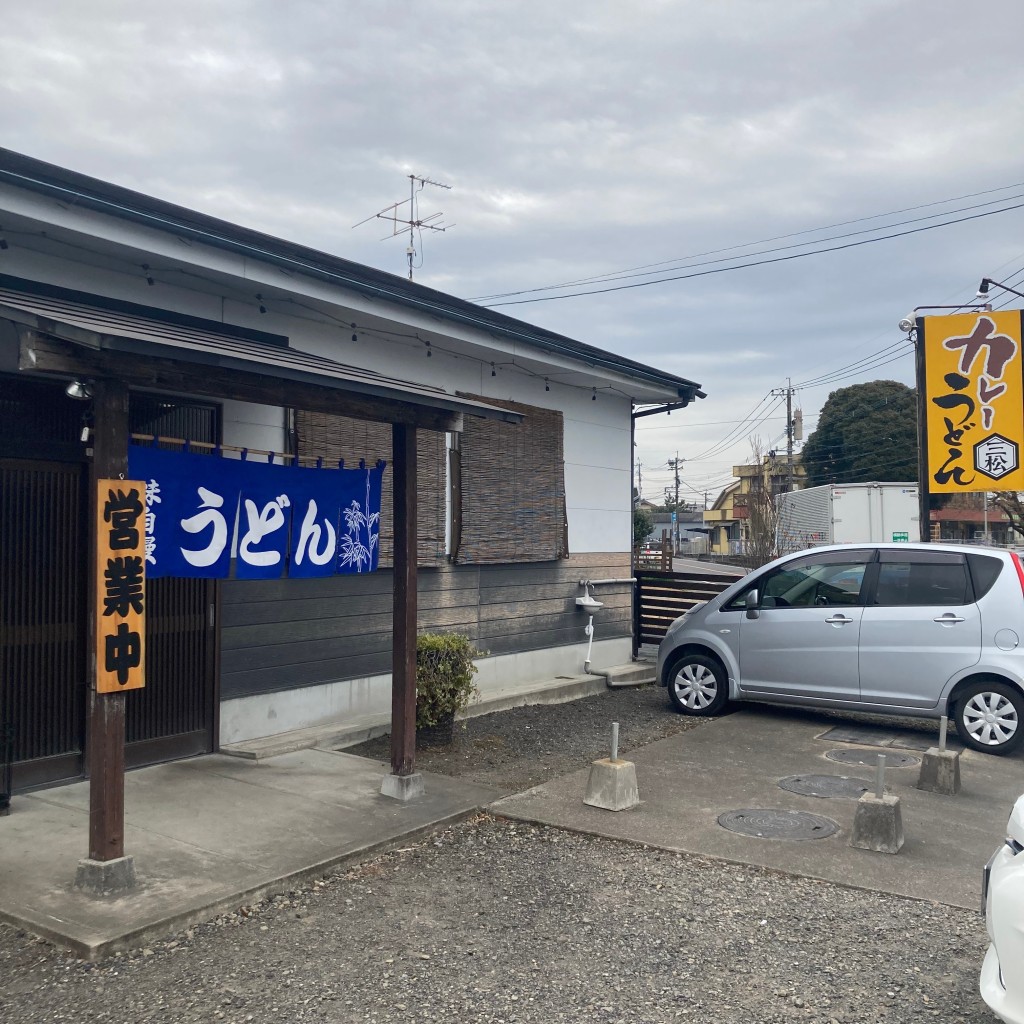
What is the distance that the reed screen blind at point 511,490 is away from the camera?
948 centimetres

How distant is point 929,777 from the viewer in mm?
6875

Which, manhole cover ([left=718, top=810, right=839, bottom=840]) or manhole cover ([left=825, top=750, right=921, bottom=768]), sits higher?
manhole cover ([left=718, top=810, right=839, bottom=840])

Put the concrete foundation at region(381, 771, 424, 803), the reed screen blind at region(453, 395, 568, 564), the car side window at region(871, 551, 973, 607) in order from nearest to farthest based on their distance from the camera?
the concrete foundation at region(381, 771, 424, 803) → the car side window at region(871, 551, 973, 607) → the reed screen blind at region(453, 395, 568, 564)

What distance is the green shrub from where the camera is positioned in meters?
7.62

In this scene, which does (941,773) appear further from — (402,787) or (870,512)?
(870,512)

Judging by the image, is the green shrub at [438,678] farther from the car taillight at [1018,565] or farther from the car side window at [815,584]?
the car taillight at [1018,565]

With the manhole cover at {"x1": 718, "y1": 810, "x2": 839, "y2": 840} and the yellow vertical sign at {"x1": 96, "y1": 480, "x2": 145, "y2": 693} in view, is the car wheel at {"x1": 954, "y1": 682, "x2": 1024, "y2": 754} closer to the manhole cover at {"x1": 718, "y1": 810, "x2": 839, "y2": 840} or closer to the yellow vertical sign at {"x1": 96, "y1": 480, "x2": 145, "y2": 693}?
the manhole cover at {"x1": 718, "y1": 810, "x2": 839, "y2": 840}

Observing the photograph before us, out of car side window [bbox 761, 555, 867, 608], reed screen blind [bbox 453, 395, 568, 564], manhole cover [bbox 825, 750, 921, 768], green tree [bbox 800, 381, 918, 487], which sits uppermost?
green tree [bbox 800, 381, 918, 487]

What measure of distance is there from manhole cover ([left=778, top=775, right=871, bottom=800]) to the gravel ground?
179 cm

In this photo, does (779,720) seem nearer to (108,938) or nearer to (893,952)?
(893,952)

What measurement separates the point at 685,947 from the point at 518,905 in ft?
2.87

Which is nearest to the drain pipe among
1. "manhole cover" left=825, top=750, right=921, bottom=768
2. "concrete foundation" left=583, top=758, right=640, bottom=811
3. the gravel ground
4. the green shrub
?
the green shrub

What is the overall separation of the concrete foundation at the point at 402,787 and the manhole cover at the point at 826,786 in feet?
8.88

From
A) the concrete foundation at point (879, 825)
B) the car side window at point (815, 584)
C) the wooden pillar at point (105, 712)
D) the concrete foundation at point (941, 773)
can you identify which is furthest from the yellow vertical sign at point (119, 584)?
the car side window at point (815, 584)
